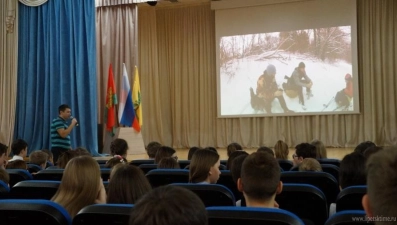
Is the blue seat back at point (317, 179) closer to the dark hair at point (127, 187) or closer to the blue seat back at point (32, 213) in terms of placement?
the dark hair at point (127, 187)

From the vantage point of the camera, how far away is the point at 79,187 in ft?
7.90

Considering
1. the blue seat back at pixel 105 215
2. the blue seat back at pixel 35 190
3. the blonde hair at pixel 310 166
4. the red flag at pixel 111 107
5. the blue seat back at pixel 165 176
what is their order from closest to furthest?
the blue seat back at pixel 105 215 → the blue seat back at pixel 35 190 → the blue seat back at pixel 165 176 → the blonde hair at pixel 310 166 → the red flag at pixel 111 107

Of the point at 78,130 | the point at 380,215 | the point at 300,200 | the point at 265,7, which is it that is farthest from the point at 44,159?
the point at 265,7

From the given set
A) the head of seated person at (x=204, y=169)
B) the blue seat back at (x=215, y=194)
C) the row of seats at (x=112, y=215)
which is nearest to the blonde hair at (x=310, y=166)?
the head of seated person at (x=204, y=169)

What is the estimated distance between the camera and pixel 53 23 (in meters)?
11.2

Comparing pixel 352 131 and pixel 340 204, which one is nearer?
pixel 340 204

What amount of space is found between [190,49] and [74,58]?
3411 mm

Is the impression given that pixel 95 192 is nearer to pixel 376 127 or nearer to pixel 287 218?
pixel 287 218

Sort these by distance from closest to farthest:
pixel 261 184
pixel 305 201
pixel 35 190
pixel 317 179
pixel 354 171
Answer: pixel 261 184 < pixel 305 201 < pixel 35 190 < pixel 354 171 < pixel 317 179

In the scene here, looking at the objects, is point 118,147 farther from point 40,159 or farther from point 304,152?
point 304,152

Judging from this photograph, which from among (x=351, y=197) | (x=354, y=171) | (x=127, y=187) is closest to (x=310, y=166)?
(x=354, y=171)

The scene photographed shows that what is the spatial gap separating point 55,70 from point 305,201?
9.61 metres

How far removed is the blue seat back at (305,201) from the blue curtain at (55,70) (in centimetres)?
868

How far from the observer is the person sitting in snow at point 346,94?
11.3 m
